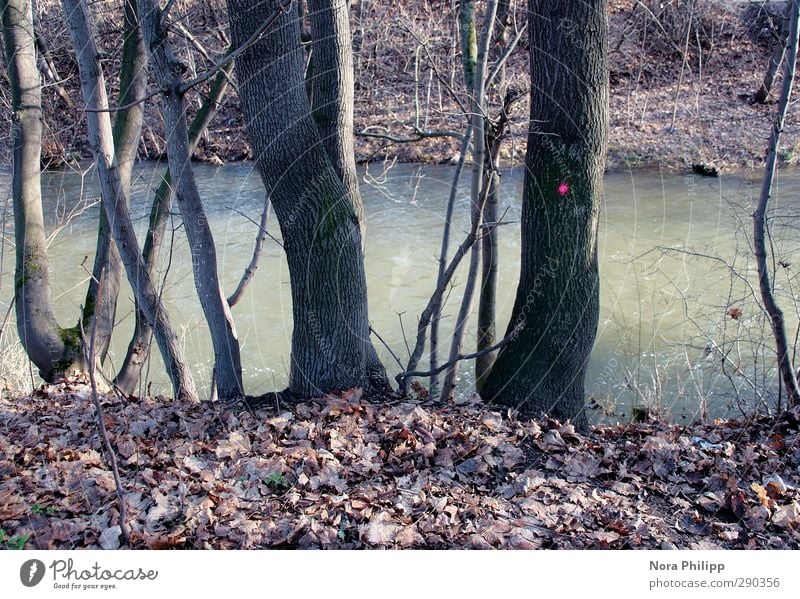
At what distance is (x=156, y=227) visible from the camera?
6766 millimetres

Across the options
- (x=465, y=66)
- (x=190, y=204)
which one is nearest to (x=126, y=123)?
(x=190, y=204)

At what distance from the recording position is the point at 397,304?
410 inches

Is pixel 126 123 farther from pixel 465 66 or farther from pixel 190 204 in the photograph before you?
pixel 465 66

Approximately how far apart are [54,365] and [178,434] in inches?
118

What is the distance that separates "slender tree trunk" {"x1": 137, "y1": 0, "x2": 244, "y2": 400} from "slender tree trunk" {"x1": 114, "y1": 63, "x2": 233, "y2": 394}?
149 cm

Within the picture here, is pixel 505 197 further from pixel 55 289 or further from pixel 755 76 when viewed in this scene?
pixel 755 76

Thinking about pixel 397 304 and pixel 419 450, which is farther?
pixel 397 304

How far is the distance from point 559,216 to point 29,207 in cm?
488

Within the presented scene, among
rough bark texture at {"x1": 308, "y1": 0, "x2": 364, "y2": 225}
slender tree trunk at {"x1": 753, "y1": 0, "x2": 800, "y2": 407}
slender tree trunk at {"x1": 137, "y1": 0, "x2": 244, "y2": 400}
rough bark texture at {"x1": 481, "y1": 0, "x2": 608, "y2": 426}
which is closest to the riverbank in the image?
rough bark texture at {"x1": 308, "y1": 0, "x2": 364, "y2": 225}

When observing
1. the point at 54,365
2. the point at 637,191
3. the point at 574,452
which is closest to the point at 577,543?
the point at 574,452

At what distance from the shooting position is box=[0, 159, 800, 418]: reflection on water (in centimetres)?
790
